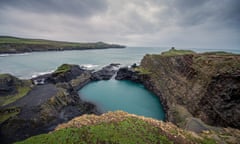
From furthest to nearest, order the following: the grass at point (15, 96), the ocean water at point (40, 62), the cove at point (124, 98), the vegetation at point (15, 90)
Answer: the ocean water at point (40, 62) → the cove at point (124, 98) → the vegetation at point (15, 90) → the grass at point (15, 96)

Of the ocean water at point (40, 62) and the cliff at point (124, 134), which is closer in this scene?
the cliff at point (124, 134)

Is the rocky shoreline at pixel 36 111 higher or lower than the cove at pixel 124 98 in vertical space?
higher

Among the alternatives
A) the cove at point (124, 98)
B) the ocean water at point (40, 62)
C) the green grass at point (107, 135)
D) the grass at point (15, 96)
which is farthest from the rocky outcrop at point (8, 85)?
the ocean water at point (40, 62)

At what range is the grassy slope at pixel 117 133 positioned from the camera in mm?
7703

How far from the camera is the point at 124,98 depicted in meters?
28.8

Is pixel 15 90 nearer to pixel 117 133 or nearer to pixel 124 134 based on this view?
pixel 117 133

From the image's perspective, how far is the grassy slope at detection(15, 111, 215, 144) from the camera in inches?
303

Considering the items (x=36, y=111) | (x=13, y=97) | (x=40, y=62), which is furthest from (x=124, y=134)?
(x=40, y=62)

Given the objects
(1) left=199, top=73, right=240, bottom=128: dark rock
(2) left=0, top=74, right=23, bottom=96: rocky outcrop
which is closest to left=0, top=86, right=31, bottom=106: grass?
(2) left=0, top=74, right=23, bottom=96: rocky outcrop

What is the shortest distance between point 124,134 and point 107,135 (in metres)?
1.07

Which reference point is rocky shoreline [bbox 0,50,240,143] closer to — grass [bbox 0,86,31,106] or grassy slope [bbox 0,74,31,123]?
grassy slope [bbox 0,74,31,123]

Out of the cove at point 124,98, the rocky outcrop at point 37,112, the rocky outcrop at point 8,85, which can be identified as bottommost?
the cove at point 124,98

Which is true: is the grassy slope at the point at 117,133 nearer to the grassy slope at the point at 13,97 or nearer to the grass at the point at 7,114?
the grass at the point at 7,114

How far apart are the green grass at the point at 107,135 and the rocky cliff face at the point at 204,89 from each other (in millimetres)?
8764
